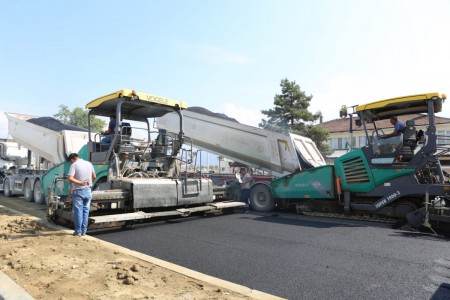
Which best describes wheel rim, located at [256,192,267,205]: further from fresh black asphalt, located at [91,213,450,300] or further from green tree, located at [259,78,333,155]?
green tree, located at [259,78,333,155]

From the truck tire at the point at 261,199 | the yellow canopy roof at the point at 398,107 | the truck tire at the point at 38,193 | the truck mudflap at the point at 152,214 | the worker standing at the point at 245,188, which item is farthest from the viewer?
the truck tire at the point at 38,193

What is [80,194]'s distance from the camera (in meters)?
5.52

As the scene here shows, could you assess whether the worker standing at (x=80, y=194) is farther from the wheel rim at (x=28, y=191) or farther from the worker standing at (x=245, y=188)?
the wheel rim at (x=28, y=191)

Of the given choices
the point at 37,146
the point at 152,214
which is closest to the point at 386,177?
the point at 152,214

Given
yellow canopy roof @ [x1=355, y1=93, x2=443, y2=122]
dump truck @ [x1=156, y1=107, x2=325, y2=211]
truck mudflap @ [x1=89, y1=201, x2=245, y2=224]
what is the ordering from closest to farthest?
1. truck mudflap @ [x1=89, y1=201, x2=245, y2=224]
2. yellow canopy roof @ [x1=355, y1=93, x2=443, y2=122]
3. dump truck @ [x1=156, y1=107, x2=325, y2=211]

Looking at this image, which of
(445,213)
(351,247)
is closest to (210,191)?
(351,247)

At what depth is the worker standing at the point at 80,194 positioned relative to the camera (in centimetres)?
548

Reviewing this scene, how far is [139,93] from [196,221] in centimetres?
289

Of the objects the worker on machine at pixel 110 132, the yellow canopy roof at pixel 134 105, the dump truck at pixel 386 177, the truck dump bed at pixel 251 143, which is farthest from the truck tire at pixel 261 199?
the worker on machine at pixel 110 132

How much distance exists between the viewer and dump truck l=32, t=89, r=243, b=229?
618cm

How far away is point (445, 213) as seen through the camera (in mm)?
5859

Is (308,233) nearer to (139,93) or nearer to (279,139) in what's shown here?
(279,139)

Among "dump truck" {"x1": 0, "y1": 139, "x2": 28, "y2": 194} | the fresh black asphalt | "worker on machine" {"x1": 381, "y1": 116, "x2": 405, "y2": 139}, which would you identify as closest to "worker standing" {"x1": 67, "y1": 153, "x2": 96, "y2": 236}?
the fresh black asphalt

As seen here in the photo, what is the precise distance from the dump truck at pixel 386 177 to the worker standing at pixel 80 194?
4772mm
